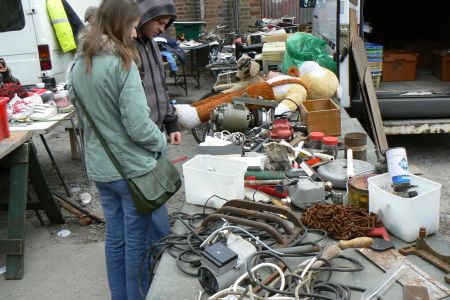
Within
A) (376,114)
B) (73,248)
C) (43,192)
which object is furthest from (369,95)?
(43,192)

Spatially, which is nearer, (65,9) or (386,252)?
(386,252)

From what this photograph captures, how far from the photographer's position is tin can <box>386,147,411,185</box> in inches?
92.5

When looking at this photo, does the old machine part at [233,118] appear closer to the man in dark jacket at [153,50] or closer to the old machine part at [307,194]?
the man in dark jacket at [153,50]

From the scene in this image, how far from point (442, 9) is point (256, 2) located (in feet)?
13.2

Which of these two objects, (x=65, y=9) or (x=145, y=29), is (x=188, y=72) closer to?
(x=65, y=9)

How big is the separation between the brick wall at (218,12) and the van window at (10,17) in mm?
4440

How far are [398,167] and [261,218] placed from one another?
715 mm

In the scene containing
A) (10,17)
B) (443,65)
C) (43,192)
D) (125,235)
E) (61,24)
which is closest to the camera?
(125,235)

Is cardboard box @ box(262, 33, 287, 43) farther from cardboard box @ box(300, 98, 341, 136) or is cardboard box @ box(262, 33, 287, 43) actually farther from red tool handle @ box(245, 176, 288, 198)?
red tool handle @ box(245, 176, 288, 198)

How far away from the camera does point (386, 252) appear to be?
2172 millimetres

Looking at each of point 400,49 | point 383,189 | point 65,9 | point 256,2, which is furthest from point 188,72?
point 383,189

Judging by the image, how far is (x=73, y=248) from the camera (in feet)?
12.4

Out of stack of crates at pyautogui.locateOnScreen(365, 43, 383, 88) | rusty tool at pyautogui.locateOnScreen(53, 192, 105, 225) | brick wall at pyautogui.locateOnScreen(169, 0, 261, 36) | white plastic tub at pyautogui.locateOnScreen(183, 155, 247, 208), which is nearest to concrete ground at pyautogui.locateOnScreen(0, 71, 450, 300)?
rusty tool at pyautogui.locateOnScreen(53, 192, 105, 225)

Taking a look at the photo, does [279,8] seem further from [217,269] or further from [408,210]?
[217,269]
